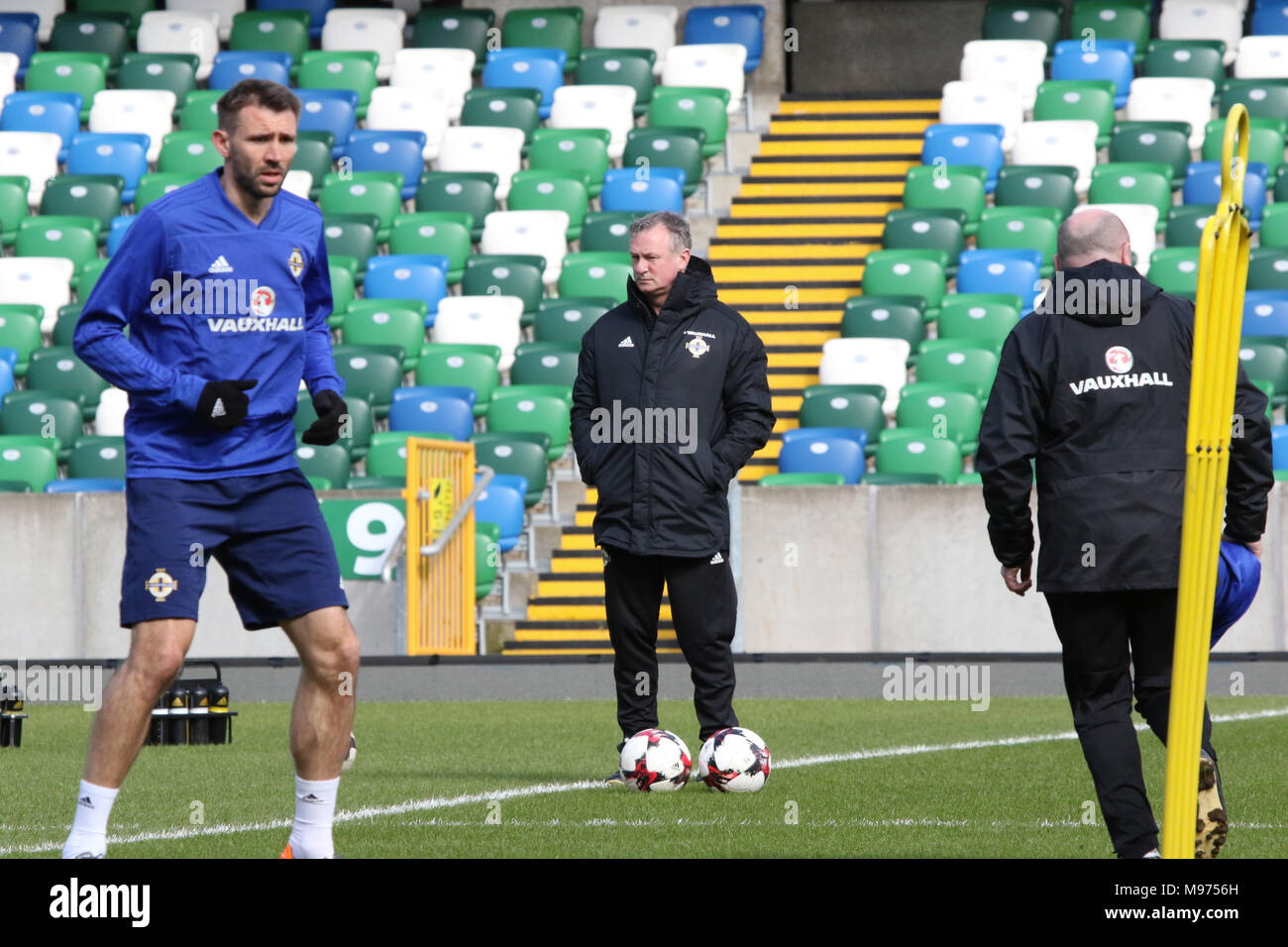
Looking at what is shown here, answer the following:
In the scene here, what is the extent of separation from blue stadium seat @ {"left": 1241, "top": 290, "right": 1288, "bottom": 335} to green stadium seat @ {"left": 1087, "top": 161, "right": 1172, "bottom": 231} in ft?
5.64

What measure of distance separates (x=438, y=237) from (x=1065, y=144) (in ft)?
17.7

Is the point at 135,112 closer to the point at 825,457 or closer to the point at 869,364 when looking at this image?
the point at 869,364

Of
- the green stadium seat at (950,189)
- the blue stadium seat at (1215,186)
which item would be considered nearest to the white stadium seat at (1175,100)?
the blue stadium seat at (1215,186)

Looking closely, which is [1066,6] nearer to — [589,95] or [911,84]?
[911,84]

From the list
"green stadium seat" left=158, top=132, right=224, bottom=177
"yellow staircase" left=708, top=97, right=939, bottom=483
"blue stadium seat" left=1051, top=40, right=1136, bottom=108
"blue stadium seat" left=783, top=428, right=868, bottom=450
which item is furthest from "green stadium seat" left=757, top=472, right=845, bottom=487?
"green stadium seat" left=158, top=132, right=224, bottom=177

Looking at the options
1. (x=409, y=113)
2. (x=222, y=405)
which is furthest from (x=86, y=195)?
(x=222, y=405)

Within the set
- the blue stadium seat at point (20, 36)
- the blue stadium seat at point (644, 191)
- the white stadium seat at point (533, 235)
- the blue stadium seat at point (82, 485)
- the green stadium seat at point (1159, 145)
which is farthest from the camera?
the blue stadium seat at point (20, 36)

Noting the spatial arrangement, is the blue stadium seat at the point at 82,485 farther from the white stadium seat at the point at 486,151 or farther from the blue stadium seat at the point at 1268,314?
the blue stadium seat at the point at 1268,314

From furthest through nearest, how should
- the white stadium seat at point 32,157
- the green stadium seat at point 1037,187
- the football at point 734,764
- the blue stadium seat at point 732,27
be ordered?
1. the blue stadium seat at point 732,27
2. the white stadium seat at point 32,157
3. the green stadium seat at point 1037,187
4. the football at point 734,764

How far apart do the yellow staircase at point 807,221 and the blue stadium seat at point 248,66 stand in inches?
179

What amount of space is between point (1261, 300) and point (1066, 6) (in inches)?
267

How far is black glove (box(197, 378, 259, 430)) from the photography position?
17.6ft

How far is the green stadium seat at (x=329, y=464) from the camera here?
15.2 metres

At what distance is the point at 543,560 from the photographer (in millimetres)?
15820
